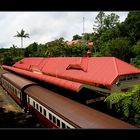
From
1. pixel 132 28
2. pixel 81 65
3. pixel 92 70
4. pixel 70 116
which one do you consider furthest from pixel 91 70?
pixel 132 28

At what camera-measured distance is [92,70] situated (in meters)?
23.5

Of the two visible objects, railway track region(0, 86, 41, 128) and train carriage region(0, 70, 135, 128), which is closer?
train carriage region(0, 70, 135, 128)

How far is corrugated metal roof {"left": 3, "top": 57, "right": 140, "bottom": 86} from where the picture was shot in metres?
20.4

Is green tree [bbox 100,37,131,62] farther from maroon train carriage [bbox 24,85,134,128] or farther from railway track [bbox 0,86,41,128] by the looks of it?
maroon train carriage [bbox 24,85,134,128]

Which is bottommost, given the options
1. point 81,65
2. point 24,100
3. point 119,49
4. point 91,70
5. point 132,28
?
point 24,100

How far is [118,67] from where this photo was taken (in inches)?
843

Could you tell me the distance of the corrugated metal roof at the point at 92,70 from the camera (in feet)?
66.9
